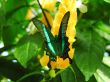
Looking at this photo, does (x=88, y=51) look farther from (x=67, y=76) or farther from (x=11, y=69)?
(x=11, y=69)

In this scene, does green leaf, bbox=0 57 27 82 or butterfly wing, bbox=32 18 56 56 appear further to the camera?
green leaf, bbox=0 57 27 82

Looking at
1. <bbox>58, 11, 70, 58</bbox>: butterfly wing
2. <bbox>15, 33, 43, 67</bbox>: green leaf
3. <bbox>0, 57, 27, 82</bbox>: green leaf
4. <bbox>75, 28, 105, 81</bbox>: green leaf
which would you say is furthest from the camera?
<bbox>0, 57, 27, 82</bbox>: green leaf

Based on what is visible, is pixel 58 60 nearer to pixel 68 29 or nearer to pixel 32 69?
pixel 68 29

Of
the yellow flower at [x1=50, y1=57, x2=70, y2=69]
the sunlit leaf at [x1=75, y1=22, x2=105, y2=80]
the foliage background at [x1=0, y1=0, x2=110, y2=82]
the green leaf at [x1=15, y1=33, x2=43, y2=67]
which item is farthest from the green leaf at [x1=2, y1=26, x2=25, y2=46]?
the yellow flower at [x1=50, y1=57, x2=70, y2=69]

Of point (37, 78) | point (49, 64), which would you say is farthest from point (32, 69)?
point (49, 64)

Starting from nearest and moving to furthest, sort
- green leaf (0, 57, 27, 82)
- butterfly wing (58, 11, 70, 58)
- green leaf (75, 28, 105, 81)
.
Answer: butterfly wing (58, 11, 70, 58), green leaf (75, 28, 105, 81), green leaf (0, 57, 27, 82)

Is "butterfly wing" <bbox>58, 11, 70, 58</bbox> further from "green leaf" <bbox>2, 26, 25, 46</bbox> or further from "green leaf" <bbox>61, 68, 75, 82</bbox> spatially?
"green leaf" <bbox>2, 26, 25, 46</bbox>

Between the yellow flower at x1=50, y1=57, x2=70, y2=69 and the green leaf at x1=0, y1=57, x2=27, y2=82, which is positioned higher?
the yellow flower at x1=50, y1=57, x2=70, y2=69

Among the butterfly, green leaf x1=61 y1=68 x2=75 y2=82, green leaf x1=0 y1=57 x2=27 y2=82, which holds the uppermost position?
the butterfly
